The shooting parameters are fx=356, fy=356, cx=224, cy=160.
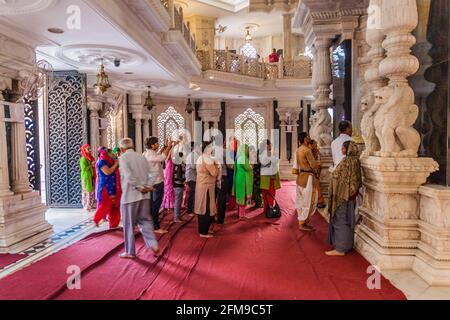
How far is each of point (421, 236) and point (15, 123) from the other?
5.42m

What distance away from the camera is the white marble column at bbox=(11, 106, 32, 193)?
17.1ft

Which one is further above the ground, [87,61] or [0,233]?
[87,61]

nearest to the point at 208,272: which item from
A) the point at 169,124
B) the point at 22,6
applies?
the point at 22,6

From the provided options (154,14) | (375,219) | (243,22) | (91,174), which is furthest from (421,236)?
(243,22)

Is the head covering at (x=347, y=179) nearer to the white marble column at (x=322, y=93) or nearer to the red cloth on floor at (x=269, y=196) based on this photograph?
the red cloth on floor at (x=269, y=196)

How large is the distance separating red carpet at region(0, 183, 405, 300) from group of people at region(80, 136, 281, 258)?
374 millimetres

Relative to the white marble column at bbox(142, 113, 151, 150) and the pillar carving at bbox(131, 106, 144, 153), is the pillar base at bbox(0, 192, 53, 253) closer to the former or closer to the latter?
the pillar carving at bbox(131, 106, 144, 153)

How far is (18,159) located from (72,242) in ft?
4.98

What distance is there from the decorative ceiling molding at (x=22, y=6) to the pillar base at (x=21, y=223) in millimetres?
2361

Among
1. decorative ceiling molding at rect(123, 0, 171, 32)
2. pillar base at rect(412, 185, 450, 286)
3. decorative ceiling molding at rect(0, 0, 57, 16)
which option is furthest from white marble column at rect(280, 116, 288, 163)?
decorative ceiling molding at rect(0, 0, 57, 16)

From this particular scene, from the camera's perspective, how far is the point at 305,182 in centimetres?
541

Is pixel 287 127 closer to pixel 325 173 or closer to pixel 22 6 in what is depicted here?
pixel 325 173

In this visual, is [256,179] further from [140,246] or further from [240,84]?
[240,84]

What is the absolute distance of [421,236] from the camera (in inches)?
138
